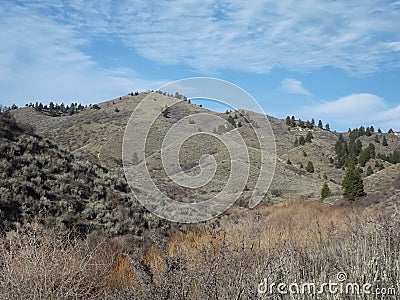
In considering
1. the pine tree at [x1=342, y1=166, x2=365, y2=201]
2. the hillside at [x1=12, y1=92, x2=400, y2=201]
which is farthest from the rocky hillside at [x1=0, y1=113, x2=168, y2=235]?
the hillside at [x1=12, y1=92, x2=400, y2=201]

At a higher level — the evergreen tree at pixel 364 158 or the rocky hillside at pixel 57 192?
the evergreen tree at pixel 364 158

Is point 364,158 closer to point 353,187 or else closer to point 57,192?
point 353,187

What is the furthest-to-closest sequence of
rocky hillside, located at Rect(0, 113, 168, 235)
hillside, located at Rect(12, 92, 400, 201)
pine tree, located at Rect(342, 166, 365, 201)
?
1. hillside, located at Rect(12, 92, 400, 201)
2. pine tree, located at Rect(342, 166, 365, 201)
3. rocky hillside, located at Rect(0, 113, 168, 235)

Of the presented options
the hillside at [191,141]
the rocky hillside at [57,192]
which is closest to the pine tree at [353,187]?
the hillside at [191,141]

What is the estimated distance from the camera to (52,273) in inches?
194

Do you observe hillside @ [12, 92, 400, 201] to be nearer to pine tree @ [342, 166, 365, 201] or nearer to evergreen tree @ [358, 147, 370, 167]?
Answer: evergreen tree @ [358, 147, 370, 167]

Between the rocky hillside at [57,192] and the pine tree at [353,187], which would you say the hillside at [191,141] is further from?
Answer: the rocky hillside at [57,192]

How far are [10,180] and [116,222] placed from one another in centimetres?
305

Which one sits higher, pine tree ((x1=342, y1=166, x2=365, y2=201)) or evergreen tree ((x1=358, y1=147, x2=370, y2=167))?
evergreen tree ((x1=358, y1=147, x2=370, y2=167))

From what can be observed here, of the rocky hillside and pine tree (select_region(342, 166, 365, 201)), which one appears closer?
the rocky hillside

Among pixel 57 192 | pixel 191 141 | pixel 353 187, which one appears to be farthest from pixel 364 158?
pixel 57 192

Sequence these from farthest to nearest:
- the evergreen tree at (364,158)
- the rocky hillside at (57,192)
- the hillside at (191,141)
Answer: the evergreen tree at (364,158), the hillside at (191,141), the rocky hillside at (57,192)

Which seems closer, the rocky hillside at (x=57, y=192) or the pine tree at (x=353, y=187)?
the rocky hillside at (x=57, y=192)

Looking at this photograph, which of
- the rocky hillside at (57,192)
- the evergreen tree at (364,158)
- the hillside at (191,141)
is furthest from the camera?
the evergreen tree at (364,158)
